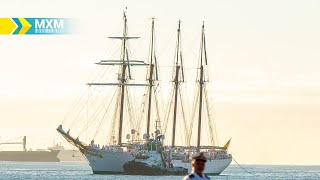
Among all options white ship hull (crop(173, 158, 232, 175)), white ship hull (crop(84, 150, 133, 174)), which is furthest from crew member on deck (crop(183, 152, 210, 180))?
white ship hull (crop(173, 158, 232, 175))

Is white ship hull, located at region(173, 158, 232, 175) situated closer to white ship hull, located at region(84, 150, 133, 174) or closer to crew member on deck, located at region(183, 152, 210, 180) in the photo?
white ship hull, located at region(84, 150, 133, 174)

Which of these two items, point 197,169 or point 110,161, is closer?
point 197,169

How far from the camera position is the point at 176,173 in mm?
159625

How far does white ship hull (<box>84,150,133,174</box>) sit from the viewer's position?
162 metres

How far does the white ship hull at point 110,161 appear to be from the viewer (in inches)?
6378

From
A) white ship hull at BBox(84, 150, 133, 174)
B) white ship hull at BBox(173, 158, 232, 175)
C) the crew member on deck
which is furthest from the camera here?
white ship hull at BBox(173, 158, 232, 175)

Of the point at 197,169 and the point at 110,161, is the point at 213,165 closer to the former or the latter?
the point at 110,161

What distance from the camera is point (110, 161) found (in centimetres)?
16325

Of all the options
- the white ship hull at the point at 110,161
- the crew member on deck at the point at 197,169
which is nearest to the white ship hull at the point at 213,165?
the white ship hull at the point at 110,161

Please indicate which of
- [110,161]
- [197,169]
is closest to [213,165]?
[110,161]

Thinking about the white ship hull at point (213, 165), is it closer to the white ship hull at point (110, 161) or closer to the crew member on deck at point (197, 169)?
the white ship hull at point (110, 161)

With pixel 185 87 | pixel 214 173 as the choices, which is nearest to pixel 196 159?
pixel 185 87

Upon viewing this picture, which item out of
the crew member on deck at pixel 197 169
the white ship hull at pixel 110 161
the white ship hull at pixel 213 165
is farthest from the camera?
the white ship hull at pixel 213 165

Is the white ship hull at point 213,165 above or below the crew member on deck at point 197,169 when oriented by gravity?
above
